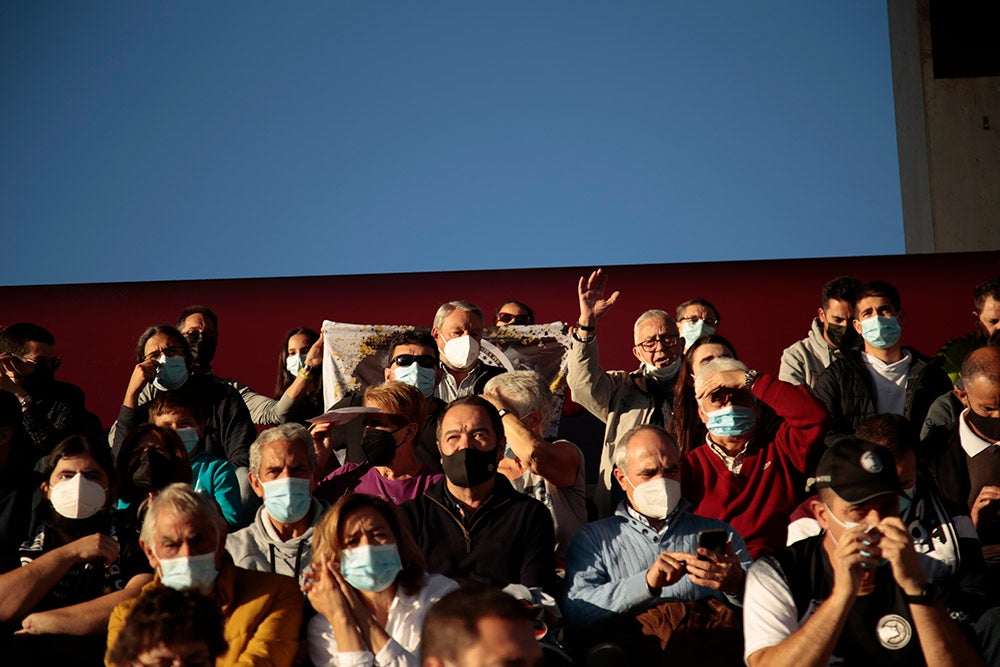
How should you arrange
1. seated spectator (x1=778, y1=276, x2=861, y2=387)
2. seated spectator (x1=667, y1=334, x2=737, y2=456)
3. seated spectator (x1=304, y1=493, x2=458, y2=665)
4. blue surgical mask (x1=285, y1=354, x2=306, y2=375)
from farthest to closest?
blue surgical mask (x1=285, y1=354, x2=306, y2=375) < seated spectator (x1=778, y1=276, x2=861, y2=387) < seated spectator (x1=667, y1=334, x2=737, y2=456) < seated spectator (x1=304, y1=493, x2=458, y2=665)

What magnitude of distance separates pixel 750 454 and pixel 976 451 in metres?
1.02

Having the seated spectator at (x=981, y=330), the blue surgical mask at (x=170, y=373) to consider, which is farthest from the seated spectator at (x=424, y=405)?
the seated spectator at (x=981, y=330)

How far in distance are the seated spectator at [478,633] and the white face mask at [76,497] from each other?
2.34 metres

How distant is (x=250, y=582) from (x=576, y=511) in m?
1.63

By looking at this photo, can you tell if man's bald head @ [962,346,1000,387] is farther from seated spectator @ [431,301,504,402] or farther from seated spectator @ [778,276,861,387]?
seated spectator @ [431,301,504,402]

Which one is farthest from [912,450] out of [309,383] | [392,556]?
[309,383]

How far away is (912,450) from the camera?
16.0 ft

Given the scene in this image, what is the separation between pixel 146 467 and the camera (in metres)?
5.54

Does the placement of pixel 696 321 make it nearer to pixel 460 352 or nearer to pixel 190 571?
pixel 460 352

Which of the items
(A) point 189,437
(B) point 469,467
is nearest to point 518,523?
(B) point 469,467

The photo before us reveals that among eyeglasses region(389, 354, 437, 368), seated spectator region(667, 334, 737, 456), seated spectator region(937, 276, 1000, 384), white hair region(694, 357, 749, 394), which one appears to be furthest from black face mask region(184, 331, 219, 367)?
seated spectator region(937, 276, 1000, 384)

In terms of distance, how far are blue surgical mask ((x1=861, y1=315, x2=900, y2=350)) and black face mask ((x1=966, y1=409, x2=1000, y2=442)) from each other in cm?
120

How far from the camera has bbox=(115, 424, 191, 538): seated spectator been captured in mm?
5531

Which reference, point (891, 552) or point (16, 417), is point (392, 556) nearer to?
point (891, 552)
